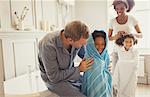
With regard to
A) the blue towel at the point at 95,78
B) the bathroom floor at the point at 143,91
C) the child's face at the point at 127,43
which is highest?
the child's face at the point at 127,43

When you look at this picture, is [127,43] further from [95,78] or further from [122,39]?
[95,78]

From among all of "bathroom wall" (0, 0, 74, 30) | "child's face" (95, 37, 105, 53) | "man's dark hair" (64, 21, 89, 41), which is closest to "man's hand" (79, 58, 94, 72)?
"child's face" (95, 37, 105, 53)

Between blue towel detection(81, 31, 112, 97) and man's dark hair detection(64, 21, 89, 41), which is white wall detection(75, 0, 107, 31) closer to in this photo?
blue towel detection(81, 31, 112, 97)

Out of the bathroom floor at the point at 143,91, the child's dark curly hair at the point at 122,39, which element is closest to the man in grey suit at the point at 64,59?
the child's dark curly hair at the point at 122,39

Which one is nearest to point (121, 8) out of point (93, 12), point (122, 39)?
point (122, 39)

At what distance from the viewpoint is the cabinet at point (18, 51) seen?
2.24 meters

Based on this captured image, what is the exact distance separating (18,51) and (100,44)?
1311 millimetres

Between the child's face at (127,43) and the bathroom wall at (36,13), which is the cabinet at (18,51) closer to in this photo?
the bathroom wall at (36,13)

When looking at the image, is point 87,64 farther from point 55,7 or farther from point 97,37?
point 55,7

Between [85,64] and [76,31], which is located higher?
[76,31]

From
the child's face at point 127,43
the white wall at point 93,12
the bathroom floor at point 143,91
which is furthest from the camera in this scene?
the white wall at point 93,12

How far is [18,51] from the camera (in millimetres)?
2502

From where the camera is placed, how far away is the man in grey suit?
128cm

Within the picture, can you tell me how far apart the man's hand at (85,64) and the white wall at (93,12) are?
97.2 inches
